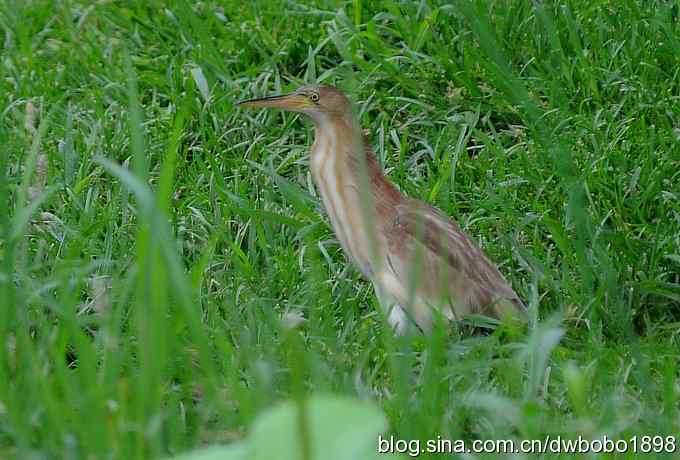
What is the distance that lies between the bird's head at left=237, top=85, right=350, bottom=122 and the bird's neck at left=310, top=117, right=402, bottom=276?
24mm

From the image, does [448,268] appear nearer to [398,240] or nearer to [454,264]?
[454,264]

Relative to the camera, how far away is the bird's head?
438 cm

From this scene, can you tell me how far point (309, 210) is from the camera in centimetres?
467

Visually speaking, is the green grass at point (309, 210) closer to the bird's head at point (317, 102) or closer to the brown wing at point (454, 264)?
the brown wing at point (454, 264)

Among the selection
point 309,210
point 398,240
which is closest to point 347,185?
point 398,240

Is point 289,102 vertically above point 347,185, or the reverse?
point 289,102

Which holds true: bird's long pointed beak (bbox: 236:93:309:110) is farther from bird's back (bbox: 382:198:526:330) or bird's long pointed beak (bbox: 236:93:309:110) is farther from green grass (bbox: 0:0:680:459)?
bird's back (bbox: 382:198:526:330)

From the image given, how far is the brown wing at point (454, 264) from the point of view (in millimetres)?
4113

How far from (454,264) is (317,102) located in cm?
71

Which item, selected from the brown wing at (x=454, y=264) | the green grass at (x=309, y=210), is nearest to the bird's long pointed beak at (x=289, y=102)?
the green grass at (x=309, y=210)

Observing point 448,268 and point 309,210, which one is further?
point 309,210

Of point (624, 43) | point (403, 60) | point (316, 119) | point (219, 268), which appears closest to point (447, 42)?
point (403, 60)

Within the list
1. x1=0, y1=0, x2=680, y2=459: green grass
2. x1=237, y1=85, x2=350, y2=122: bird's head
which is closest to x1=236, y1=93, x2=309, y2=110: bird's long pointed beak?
x1=237, y1=85, x2=350, y2=122: bird's head

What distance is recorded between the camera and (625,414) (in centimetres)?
307
